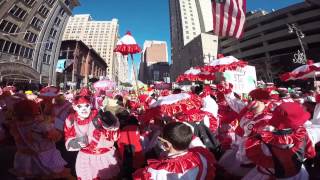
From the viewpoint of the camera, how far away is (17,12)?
1631 inches

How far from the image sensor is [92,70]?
312 ft

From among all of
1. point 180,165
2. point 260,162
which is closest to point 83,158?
point 180,165

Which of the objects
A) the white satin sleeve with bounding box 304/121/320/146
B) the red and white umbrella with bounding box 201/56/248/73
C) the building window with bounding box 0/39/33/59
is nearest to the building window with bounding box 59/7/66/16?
the building window with bounding box 0/39/33/59

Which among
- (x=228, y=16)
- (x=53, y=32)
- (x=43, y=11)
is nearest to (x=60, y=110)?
(x=228, y=16)

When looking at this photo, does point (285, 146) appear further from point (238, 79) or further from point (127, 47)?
point (127, 47)

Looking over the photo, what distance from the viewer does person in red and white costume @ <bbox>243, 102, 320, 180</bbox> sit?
10.9 ft

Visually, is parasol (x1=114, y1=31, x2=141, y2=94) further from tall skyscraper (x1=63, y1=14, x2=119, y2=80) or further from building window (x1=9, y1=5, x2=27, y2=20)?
tall skyscraper (x1=63, y1=14, x2=119, y2=80)

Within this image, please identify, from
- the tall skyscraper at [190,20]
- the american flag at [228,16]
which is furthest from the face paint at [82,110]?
the tall skyscraper at [190,20]

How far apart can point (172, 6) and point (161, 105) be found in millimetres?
163938

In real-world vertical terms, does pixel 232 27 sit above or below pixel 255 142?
above

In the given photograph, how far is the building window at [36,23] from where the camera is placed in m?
45.6

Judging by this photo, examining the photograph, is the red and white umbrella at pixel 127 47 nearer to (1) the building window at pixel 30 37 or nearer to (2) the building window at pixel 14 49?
(2) the building window at pixel 14 49

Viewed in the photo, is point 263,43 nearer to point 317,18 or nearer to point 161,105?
point 317,18

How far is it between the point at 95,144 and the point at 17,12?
4226 centimetres
